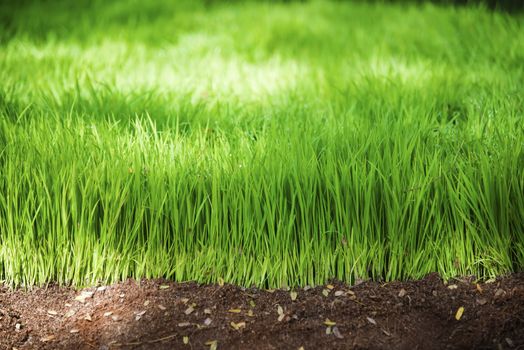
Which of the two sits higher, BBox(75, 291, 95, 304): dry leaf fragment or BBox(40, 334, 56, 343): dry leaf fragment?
BBox(75, 291, 95, 304): dry leaf fragment

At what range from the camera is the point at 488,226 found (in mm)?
1922

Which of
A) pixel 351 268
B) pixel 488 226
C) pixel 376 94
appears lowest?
pixel 351 268

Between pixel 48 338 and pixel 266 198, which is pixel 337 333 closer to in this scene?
pixel 266 198

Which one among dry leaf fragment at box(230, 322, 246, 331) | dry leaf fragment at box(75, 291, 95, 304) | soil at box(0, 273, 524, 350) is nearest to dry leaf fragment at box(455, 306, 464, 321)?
soil at box(0, 273, 524, 350)

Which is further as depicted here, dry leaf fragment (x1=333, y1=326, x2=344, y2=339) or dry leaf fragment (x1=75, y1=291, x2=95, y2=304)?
dry leaf fragment (x1=75, y1=291, x2=95, y2=304)

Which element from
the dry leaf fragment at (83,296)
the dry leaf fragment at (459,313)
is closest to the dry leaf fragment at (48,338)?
the dry leaf fragment at (83,296)

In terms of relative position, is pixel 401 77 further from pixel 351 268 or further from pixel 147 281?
pixel 147 281

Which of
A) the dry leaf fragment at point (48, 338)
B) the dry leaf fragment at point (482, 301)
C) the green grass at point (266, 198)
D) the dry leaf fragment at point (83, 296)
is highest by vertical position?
the green grass at point (266, 198)

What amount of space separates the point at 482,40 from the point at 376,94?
1102mm

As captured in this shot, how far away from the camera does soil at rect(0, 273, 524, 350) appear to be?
166 centimetres

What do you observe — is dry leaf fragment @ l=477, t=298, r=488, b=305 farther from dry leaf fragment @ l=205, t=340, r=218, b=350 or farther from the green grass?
dry leaf fragment @ l=205, t=340, r=218, b=350

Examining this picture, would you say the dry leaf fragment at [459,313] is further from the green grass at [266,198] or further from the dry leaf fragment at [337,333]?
the dry leaf fragment at [337,333]

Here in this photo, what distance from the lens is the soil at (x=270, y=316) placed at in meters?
1.66

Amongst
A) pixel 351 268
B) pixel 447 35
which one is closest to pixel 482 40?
pixel 447 35
